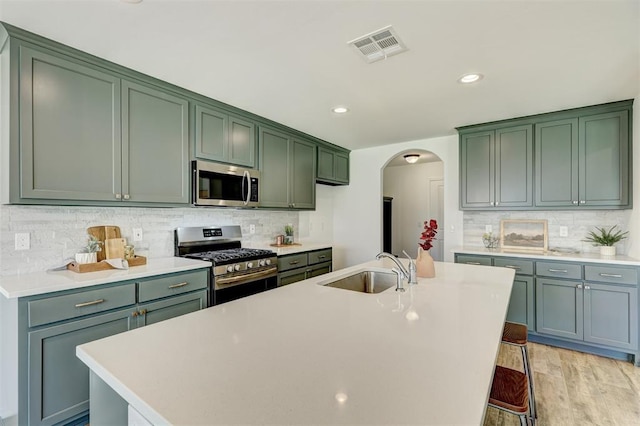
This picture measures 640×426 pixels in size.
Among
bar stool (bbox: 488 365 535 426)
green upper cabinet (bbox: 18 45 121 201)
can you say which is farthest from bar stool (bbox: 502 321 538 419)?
green upper cabinet (bbox: 18 45 121 201)

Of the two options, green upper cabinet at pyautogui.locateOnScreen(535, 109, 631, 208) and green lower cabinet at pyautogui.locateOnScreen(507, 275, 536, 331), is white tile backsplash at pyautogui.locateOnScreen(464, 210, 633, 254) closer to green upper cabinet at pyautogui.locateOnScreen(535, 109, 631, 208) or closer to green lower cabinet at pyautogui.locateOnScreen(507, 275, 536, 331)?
green upper cabinet at pyautogui.locateOnScreen(535, 109, 631, 208)

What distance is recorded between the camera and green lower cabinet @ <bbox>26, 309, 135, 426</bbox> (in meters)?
1.72

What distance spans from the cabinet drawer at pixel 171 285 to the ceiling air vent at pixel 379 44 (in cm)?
197

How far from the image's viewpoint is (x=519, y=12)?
1.64 m

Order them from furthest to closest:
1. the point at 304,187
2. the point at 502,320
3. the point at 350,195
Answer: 1. the point at 350,195
2. the point at 304,187
3. the point at 502,320

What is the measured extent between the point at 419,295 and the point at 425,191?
213 inches

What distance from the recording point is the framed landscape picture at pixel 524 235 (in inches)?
140

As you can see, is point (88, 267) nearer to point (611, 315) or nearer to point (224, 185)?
point (224, 185)

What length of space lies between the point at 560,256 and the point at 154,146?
149 inches

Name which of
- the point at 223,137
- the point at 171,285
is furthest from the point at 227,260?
the point at 223,137

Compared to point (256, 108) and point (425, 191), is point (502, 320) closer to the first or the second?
point (256, 108)

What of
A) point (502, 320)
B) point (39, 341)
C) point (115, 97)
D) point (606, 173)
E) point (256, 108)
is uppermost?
point (256, 108)

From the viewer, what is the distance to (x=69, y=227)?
228 centimetres

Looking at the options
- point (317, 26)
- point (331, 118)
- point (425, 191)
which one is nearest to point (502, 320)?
point (317, 26)
